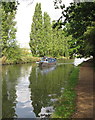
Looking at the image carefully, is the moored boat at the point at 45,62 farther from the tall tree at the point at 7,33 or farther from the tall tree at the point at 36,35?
the tall tree at the point at 36,35

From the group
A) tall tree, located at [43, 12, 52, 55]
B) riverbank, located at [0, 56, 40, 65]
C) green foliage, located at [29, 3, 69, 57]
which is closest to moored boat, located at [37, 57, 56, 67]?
riverbank, located at [0, 56, 40, 65]

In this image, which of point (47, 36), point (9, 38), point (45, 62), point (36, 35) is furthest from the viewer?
point (47, 36)

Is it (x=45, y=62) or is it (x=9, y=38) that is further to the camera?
(x=9, y=38)

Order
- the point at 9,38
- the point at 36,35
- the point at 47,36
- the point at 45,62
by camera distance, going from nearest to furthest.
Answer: the point at 45,62 → the point at 9,38 → the point at 36,35 → the point at 47,36

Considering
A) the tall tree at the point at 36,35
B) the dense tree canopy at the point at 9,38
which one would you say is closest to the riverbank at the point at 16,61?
the dense tree canopy at the point at 9,38

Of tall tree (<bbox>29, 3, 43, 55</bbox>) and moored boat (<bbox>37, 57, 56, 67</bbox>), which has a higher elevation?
tall tree (<bbox>29, 3, 43, 55</bbox>)

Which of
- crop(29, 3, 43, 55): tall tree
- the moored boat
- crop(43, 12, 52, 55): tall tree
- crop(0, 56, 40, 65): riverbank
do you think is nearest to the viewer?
the moored boat

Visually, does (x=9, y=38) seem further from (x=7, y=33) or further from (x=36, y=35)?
(x=36, y=35)

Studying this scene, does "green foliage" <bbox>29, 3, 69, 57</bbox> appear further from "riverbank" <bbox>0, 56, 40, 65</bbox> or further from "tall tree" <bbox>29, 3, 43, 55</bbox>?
"riverbank" <bbox>0, 56, 40, 65</bbox>

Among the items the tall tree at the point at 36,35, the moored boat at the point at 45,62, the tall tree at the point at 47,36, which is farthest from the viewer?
the tall tree at the point at 47,36

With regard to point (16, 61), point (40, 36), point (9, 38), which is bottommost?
point (16, 61)

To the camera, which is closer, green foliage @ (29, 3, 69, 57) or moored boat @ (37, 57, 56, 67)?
moored boat @ (37, 57, 56, 67)

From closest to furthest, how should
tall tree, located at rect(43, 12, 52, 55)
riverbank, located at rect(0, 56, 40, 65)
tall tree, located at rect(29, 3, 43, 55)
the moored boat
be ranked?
1. the moored boat
2. riverbank, located at rect(0, 56, 40, 65)
3. tall tree, located at rect(29, 3, 43, 55)
4. tall tree, located at rect(43, 12, 52, 55)

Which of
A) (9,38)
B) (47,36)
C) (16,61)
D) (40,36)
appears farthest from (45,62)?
(47,36)
